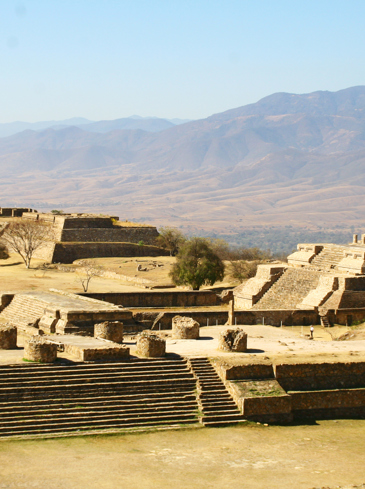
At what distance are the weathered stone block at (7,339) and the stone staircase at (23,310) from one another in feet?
25.0

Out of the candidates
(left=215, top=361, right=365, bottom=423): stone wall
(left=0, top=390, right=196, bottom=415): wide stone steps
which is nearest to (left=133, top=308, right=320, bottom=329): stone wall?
(left=215, top=361, right=365, bottom=423): stone wall

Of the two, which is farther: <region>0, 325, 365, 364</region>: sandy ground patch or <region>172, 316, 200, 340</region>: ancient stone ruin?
<region>172, 316, 200, 340</region>: ancient stone ruin

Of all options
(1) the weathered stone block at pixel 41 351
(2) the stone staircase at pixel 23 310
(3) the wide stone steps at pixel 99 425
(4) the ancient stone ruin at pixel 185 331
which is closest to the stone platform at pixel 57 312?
(2) the stone staircase at pixel 23 310

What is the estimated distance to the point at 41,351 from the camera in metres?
23.6

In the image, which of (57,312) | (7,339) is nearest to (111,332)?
(7,339)

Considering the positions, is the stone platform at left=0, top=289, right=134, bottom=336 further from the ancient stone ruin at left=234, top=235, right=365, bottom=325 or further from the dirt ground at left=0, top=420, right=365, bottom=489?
the dirt ground at left=0, top=420, right=365, bottom=489

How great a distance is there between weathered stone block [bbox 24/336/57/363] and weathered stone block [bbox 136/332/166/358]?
8.82 ft

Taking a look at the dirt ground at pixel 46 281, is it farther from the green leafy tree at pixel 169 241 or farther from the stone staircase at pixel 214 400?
the stone staircase at pixel 214 400

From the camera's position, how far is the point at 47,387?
22.3 meters

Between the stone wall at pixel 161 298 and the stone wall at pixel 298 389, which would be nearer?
the stone wall at pixel 298 389

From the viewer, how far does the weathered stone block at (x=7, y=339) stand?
26625 mm

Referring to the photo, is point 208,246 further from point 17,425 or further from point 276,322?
point 17,425

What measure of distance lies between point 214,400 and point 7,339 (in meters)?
7.24

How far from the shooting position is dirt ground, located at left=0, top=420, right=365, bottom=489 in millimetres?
18188
